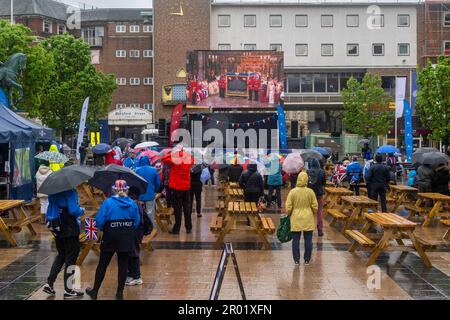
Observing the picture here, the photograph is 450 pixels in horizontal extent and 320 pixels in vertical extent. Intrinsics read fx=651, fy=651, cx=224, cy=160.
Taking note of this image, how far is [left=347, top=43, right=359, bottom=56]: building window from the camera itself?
2269 inches

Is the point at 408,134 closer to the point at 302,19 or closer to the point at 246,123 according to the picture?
the point at 246,123

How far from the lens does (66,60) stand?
5006cm

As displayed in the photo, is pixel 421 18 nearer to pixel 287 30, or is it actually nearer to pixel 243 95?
pixel 287 30

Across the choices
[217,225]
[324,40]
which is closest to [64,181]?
[217,225]

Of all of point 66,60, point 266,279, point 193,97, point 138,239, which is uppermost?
point 66,60

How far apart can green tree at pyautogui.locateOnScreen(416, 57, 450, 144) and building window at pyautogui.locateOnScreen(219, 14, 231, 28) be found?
22922 millimetres

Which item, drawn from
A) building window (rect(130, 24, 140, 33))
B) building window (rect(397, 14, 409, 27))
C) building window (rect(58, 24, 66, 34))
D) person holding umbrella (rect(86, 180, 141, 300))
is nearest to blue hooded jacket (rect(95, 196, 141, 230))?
person holding umbrella (rect(86, 180, 141, 300))

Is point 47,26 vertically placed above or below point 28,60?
above

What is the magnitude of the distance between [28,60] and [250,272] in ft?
109

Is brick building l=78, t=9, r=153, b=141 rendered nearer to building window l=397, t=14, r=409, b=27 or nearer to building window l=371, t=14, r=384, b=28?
building window l=371, t=14, r=384, b=28

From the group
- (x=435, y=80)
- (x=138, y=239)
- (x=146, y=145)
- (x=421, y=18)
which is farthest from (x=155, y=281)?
(x=421, y=18)

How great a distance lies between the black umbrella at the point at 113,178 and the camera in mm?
9469

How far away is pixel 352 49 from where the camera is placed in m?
57.7

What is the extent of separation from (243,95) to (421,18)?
20919 millimetres
